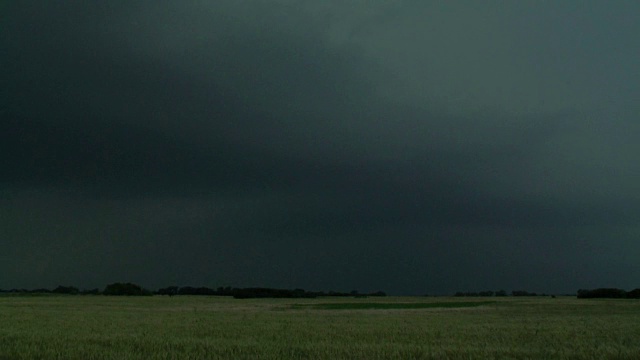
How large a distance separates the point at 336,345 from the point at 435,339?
16.4ft

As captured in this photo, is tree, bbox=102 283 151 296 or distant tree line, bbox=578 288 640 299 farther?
tree, bbox=102 283 151 296

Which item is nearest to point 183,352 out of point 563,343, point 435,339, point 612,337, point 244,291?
point 435,339

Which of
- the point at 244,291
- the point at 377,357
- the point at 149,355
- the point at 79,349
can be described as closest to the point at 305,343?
the point at 377,357

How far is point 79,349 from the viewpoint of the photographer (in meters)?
20.4

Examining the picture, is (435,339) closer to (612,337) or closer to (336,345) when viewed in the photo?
(336,345)

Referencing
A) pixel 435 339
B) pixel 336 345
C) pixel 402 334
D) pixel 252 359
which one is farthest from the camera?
pixel 402 334

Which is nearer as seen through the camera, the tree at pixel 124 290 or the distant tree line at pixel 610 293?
the distant tree line at pixel 610 293

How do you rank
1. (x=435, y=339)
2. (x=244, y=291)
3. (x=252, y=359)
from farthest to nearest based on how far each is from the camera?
(x=244, y=291)
(x=435, y=339)
(x=252, y=359)

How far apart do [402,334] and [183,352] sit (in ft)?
34.7

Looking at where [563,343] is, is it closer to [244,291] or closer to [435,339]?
[435,339]

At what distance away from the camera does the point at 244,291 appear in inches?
5896

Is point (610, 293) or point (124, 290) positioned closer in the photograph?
point (610, 293)

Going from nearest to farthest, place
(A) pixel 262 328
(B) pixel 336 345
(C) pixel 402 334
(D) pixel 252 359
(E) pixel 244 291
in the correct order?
(D) pixel 252 359 → (B) pixel 336 345 → (C) pixel 402 334 → (A) pixel 262 328 → (E) pixel 244 291

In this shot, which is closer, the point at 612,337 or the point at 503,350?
the point at 503,350
